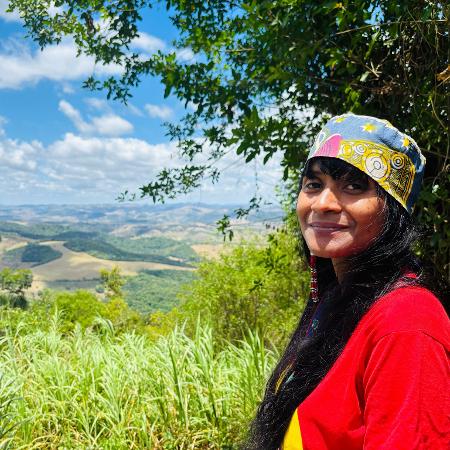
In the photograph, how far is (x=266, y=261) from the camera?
4.45m

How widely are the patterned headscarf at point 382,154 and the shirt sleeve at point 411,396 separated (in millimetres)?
444

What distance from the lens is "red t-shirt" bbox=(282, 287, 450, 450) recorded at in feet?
3.02

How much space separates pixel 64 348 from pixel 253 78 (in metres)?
3.25

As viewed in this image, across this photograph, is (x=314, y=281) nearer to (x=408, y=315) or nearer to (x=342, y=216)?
(x=342, y=216)

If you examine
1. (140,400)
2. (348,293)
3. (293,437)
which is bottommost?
(140,400)

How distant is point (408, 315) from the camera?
1.00 meters

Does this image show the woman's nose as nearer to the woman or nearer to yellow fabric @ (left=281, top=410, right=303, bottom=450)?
the woman

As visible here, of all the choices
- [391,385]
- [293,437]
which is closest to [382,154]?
[391,385]

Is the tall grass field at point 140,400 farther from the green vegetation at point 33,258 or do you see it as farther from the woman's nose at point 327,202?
the green vegetation at point 33,258

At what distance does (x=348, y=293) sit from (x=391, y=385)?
0.42 m

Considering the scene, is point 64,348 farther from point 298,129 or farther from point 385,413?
point 385,413

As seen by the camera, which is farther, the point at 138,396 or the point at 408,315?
the point at 138,396

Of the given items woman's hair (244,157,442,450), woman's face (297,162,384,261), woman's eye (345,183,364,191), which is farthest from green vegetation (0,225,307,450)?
woman's eye (345,183,364,191)

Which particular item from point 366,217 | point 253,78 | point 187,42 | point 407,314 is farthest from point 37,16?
point 407,314
